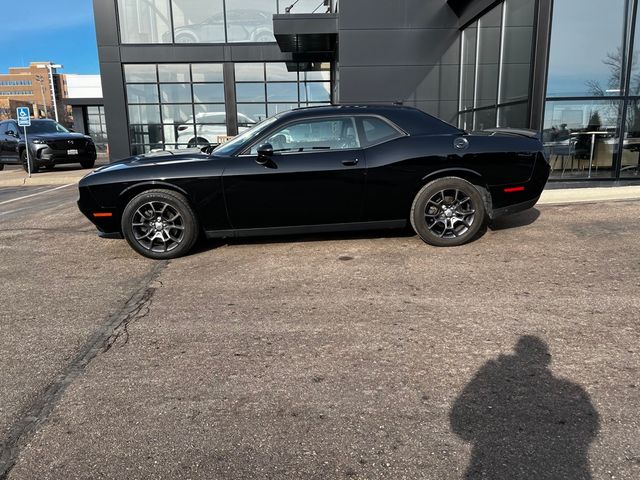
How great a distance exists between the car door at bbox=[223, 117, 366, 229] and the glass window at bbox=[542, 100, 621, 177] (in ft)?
18.2

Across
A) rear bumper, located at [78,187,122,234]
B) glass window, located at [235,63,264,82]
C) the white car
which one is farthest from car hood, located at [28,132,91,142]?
rear bumper, located at [78,187,122,234]

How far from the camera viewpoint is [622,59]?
9.30 metres

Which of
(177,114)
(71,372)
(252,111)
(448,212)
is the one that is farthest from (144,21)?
(71,372)

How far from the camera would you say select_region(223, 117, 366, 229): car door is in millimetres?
5293

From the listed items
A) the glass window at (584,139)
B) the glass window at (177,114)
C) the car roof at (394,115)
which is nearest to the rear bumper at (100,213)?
the car roof at (394,115)

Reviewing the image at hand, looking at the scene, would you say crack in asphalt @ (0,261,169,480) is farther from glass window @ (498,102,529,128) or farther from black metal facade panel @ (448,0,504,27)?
black metal facade panel @ (448,0,504,27)

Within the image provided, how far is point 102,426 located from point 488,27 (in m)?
11.4

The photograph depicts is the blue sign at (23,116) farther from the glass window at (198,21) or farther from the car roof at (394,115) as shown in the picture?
the car roof at (394,115)

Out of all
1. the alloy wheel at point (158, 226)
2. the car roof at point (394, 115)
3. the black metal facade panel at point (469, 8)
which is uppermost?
the black metal facade panel at point (469, 8)

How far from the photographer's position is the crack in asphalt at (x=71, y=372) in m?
2.42

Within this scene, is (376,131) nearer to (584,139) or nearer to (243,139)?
(243,139)

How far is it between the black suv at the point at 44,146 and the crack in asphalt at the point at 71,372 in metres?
15.0

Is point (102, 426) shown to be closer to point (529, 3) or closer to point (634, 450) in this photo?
point (634, 450)

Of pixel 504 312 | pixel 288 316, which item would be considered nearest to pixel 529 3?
pixel 504 312
